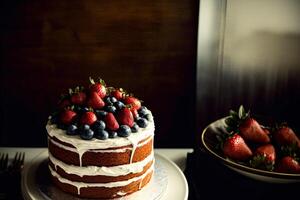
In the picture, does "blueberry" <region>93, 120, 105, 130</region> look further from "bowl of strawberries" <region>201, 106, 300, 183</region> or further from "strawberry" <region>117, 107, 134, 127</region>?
"bowl of strawberries" <region>201, 106, 300, 183</region>

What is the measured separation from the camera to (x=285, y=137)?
1646 mm

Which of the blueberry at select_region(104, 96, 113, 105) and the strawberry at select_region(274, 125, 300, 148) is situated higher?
the blueberry at select_region(104, 96, 113, 105)

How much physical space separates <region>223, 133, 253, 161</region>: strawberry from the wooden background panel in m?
0.56

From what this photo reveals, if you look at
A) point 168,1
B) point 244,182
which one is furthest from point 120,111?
point 168,1

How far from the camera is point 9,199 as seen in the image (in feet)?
4.77

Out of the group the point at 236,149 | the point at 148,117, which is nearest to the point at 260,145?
the point at 236,149

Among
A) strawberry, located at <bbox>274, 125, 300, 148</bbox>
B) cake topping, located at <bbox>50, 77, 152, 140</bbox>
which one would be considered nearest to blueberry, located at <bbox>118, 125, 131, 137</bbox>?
cake topping, located at <bbox>50, 77, 152, 140</bbox>

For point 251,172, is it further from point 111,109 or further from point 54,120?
point 54,120

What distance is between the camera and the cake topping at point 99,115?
1.31 metres

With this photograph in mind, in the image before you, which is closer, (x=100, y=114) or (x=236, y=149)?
(x=100, y=114)

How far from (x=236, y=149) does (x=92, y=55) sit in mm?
844

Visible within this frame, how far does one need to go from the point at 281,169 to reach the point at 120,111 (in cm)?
61

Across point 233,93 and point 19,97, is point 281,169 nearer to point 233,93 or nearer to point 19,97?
point 233,93

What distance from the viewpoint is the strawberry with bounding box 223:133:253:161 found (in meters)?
1.54
